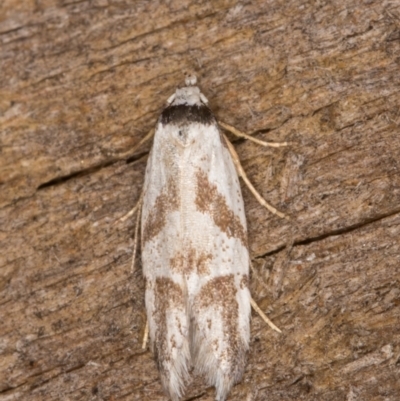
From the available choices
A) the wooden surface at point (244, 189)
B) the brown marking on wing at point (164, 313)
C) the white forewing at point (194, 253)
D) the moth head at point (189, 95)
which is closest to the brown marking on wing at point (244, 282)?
the white forewing at point (194, 253)

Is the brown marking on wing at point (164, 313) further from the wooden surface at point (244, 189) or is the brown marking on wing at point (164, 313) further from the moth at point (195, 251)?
the wooden surface at point (244, 189)

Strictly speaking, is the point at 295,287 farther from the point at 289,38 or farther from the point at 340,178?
the point at 289,38

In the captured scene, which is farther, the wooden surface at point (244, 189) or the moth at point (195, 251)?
the wooden surface at point (244, 189)

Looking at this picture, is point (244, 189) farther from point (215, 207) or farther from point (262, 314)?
point (262, 314)

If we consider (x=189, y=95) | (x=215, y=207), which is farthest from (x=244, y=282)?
(x=189, y=95)

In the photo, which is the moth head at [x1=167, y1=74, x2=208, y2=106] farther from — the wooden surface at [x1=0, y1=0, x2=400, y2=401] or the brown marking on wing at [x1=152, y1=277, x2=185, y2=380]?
the brown marking on wing at [x1=152, y1=277, x2=185, y2=380]

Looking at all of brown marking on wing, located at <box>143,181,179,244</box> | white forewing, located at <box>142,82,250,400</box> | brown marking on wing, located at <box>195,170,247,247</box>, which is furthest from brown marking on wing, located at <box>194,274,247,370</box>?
brown marking on wing, located at <box>143,181,179,244</box>

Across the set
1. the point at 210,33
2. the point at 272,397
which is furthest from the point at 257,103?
the point at 272,397

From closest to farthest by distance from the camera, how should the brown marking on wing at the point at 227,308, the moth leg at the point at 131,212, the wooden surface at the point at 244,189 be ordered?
the brown marking on wing at the point at 227,308
the wooden surface at the point at 244,189
the moth leg at the point at 131,212
